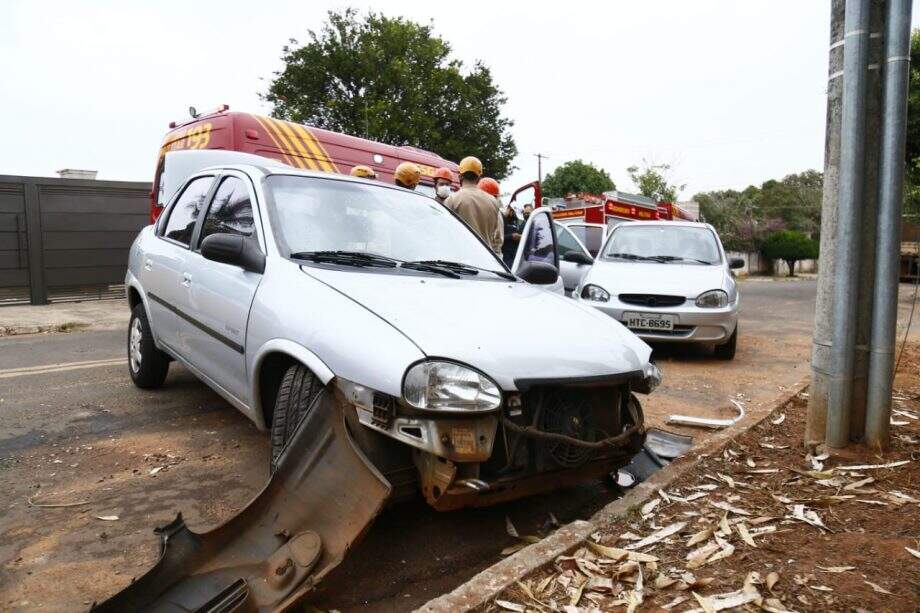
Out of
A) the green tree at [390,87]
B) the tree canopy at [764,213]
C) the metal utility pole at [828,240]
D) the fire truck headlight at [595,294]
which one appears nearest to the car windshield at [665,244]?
the fire truck headlight at [595,294]

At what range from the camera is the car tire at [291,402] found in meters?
2.76

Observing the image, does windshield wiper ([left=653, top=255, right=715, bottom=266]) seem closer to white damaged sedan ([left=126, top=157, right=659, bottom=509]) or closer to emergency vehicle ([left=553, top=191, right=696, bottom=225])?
white damaged sedan ([left=126, top=157, right=659, bottom=509])

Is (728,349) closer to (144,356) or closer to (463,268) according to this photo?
(463,268)

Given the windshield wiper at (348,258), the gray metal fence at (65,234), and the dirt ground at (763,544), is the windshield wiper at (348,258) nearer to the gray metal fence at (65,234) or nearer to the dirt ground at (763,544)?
the dirt ground at (763,544)

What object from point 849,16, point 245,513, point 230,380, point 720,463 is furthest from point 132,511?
point 849,16

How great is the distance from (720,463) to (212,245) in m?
2.80

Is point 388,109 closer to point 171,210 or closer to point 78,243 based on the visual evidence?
point 78,243

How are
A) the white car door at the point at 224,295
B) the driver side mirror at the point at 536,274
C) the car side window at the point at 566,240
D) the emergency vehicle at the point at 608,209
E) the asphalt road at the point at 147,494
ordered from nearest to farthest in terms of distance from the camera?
the asphalt road at the point at 147,494 → the white car door at the point at 224,295 → the driver side mirror at the point at 536,274 → the car side window at the point at 566,240 → the emergency vehicle at the point at 608,209

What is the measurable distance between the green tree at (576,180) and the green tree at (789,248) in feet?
83.3

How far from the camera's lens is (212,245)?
3.23 metres

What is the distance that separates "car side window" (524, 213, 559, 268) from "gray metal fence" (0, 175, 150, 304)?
32.5ft

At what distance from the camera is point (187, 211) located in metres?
4.55

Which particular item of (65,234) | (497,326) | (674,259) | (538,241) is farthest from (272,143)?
(497,326)

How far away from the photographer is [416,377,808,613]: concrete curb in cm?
211
